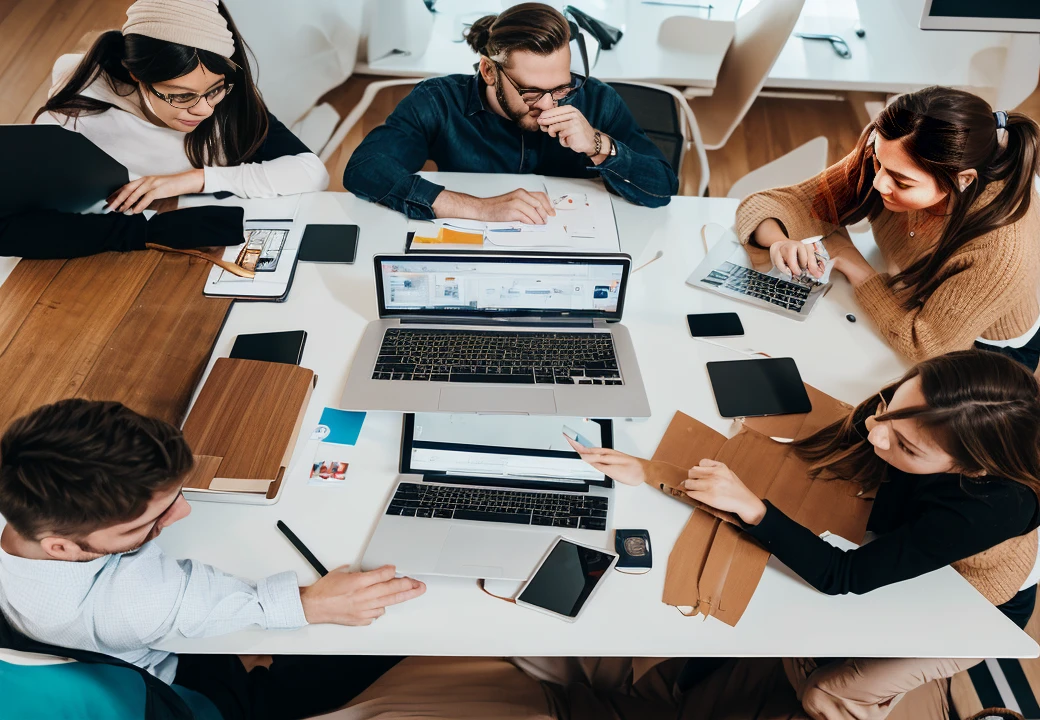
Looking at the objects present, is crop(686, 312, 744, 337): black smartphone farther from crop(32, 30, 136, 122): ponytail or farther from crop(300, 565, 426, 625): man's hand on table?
crop(32, 30, 136, 122): ponytail

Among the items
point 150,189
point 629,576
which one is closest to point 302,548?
Result: point 629,576

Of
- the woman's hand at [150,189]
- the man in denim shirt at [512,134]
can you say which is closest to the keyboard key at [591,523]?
the man in denim shirt at [512,134]

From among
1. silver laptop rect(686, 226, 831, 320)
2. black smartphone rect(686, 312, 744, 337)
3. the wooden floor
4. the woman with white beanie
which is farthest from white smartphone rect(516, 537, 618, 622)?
the wooden floor

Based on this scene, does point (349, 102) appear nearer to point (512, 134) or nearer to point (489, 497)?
point (512, 134)

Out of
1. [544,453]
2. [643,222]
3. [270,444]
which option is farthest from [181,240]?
[643,222]

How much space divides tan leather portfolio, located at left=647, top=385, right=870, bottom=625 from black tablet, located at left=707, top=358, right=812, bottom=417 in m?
0.02

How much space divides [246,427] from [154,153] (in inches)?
36.6

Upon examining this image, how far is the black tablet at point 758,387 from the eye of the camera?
1.52 m

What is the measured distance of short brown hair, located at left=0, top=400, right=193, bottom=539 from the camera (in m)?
1.00

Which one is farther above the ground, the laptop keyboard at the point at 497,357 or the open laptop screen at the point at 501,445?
the laptop keyboard at the point at 497,357

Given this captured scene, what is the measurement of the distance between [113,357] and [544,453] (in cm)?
93

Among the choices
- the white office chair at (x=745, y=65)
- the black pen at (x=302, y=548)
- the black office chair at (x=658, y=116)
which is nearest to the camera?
the black pen at (x=302, y=548)

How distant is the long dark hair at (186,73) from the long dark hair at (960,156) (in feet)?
5.09

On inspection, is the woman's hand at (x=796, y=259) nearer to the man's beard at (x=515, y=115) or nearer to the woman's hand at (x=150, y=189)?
the man's beard at (x=515, y=115)
